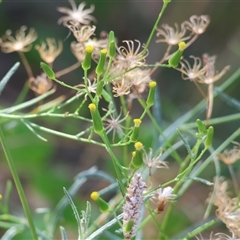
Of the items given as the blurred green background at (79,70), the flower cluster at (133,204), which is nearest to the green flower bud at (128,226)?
the flower cluster at (133,204)

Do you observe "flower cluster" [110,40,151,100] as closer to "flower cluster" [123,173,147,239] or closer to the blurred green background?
"flower cluster" [123,173,147,239]

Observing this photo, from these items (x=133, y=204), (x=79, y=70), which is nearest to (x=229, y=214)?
(x=133, y=204)

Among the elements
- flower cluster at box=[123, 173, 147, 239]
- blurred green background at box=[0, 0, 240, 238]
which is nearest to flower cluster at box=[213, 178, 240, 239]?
flower cluster at box=[123, 173, 147, 239]

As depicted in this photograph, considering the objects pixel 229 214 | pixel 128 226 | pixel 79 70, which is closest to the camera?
pixel 128 226

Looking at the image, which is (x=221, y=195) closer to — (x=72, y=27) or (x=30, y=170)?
(x=72, y=27)

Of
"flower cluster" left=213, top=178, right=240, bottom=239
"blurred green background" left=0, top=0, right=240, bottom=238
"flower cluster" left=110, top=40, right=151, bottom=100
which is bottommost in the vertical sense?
"blurred green background" left=0, top=0, right=240, bottom=238

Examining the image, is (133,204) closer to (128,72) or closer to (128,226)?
(128,226)

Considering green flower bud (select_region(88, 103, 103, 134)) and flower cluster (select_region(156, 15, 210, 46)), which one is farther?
flower cluster (select_region(156, 15, 210, 46))

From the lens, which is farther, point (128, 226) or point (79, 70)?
point (79, 70)

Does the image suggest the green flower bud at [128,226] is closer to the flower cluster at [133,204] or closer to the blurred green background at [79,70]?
the flower cluster at [133,204]
